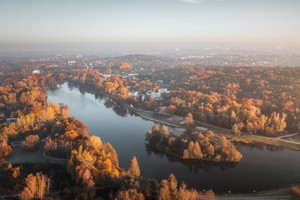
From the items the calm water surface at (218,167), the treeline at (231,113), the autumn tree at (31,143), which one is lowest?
the calm water surface at (218,167)

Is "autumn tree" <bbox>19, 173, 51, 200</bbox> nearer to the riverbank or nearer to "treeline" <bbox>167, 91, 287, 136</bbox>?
the riverbank

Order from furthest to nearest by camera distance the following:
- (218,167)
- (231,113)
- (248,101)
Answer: (248,101) → (231,113) → (218,167)

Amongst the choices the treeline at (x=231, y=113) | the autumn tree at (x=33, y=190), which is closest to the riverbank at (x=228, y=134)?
the treeline at (x=231, y=113)

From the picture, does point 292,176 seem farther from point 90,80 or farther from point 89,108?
point 90,80

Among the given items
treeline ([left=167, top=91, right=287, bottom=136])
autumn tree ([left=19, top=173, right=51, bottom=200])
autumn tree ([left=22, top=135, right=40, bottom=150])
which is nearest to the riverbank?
treeline ([left=167, top=91, right=287, bottom=136])

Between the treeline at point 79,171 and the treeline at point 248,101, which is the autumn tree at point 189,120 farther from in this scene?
the treeline at point 79,171

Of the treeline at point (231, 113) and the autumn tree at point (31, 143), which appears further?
the treeline at point (231, 113)

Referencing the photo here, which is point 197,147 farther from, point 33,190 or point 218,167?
point 33,190

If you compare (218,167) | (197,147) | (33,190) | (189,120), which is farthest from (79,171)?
(189,120)
